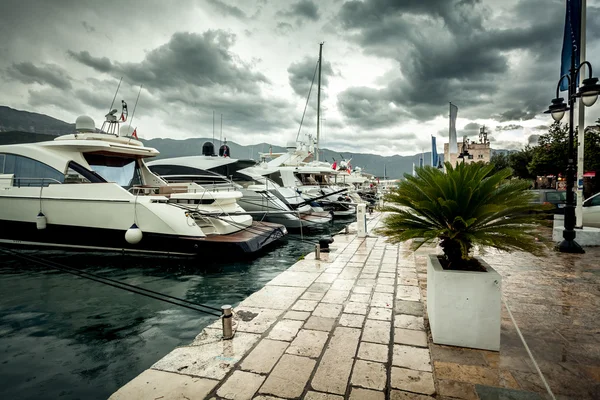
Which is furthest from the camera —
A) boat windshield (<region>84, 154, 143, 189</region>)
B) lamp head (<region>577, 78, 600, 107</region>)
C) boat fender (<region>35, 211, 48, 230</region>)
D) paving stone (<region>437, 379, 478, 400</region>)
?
boat windshield (<region>84, 154, 143, 189</region>)

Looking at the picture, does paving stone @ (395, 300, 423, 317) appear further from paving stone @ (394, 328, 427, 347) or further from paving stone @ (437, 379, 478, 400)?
paving stone @ (437, 379, 478, 400)

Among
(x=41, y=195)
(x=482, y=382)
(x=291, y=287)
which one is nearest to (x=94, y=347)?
(x=291, y=287)

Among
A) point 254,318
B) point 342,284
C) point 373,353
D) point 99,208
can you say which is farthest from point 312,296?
point 99,208

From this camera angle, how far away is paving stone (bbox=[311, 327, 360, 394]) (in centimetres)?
245

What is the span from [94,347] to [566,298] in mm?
6534

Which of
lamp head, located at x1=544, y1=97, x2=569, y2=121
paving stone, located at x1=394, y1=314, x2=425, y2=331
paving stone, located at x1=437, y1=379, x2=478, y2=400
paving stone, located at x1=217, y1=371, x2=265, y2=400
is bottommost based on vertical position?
paving stone, located at x1=217, y1=371, x2=265, y2=400

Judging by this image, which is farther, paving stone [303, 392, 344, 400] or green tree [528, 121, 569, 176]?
green tree [528, 121, 569, 176]

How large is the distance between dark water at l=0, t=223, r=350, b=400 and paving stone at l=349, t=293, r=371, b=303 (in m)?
2.26

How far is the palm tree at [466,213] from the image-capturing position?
303 centimetres

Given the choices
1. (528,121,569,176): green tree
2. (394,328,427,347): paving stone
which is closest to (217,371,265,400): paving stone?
(394,328,427,347): paving stone

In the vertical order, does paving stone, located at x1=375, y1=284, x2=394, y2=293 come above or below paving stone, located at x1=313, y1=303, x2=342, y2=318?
above

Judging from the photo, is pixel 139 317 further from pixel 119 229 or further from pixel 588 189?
pixel 588 189

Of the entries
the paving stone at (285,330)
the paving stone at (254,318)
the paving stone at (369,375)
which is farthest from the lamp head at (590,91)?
the paving stone at (254,318)

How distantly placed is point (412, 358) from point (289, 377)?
1186 millimetres
